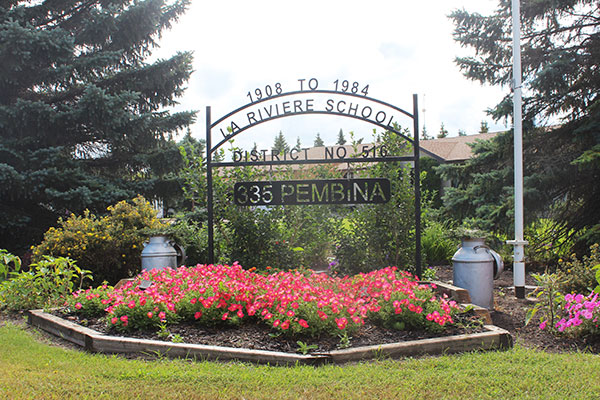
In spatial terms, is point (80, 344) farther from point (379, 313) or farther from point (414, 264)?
point (414, 264)

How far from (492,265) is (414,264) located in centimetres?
116

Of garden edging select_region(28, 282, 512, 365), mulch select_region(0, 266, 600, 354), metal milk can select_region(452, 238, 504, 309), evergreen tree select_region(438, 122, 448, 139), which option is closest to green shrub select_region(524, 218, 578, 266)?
metal milk can select_region(452, 238, 504, 309)

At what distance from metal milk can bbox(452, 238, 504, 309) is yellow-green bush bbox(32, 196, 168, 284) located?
4.31m

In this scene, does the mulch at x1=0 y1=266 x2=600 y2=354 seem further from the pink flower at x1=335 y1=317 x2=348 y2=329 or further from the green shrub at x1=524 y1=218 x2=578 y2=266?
the green shrub at x1=524 y1=218 x2=578 y2=266

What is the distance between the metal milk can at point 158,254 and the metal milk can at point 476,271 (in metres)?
3.61

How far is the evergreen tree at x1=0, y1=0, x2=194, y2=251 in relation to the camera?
908cm

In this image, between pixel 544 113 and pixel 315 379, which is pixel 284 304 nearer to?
pixel 315 379

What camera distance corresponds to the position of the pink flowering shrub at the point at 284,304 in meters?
3.84

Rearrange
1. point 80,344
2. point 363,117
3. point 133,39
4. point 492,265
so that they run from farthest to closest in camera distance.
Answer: point 133,39, point 363,117, point 492,265, point 80,344

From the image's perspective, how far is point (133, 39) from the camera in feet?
36.1

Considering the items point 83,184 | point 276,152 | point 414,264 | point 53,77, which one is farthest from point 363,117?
point 53,77

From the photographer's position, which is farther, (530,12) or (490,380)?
(530,12)

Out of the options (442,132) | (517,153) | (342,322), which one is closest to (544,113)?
(517,153)

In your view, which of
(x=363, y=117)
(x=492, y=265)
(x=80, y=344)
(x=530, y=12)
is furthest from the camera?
(x=530, y=12)
